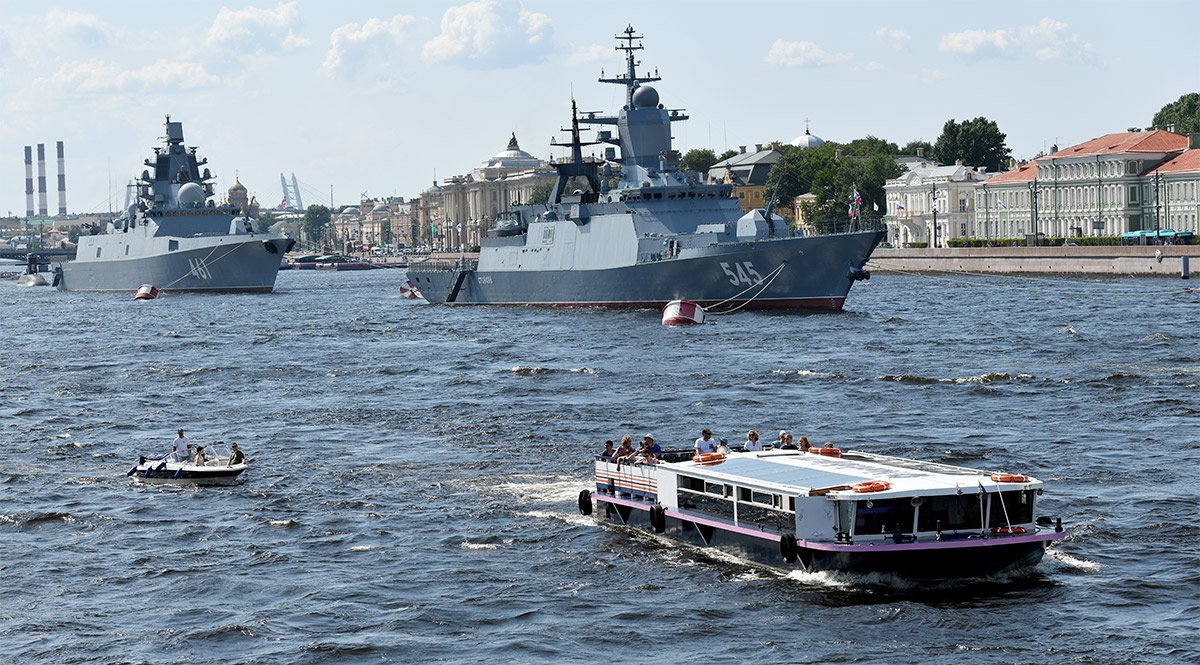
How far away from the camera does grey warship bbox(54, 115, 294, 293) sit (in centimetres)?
13200

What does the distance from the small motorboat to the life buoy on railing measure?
11847mm

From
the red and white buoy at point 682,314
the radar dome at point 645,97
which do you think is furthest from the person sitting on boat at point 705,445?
the radar dome at point 645,97

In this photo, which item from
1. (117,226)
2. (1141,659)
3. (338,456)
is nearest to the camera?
(1141,659)

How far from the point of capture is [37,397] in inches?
2217

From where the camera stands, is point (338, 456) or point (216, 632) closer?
point (216, 632)

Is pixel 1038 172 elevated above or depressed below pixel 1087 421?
above

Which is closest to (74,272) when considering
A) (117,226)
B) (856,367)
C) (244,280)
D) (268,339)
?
(117,226)

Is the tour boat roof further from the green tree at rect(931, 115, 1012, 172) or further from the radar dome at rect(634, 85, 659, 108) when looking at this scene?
the green tree at rect(931, 115, 1012, 172)

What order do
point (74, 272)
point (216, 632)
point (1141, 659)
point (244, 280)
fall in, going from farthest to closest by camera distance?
point (74, 272) < point (244, 280) < point (216, 632) < point (1141, 659)

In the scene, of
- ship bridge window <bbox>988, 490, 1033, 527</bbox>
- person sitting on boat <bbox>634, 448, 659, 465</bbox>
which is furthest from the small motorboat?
ship bridge window <bbox>988, 490, 1033, 527</bbox>

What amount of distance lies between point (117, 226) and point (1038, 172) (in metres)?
80.3

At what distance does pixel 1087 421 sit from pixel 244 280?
101 meters

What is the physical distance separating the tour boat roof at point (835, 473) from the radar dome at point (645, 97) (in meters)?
68.9

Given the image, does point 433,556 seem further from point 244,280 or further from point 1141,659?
point 244,280
